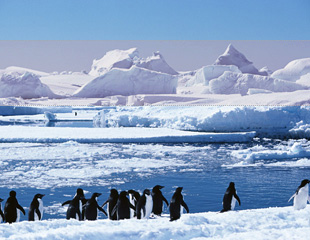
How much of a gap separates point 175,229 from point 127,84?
7.31 meters

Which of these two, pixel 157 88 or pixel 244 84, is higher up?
pixel 244 84

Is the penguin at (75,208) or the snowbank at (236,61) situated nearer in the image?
the penguin at (75,208)

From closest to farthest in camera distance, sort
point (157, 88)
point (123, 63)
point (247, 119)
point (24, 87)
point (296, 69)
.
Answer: point (157, 88)
point (296, 69)
point (24, 87)
point (123, 63)
point (247, 119)

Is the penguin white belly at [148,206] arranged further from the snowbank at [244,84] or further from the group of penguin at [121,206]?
the snowbank at [244,84]

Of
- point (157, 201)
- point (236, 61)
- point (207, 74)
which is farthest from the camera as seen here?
point (236, 61)

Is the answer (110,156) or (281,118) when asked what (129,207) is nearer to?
(110,156)

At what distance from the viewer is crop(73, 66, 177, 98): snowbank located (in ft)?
35.8

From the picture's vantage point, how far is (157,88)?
35.8ft

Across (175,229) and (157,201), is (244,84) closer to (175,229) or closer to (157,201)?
(157,201)

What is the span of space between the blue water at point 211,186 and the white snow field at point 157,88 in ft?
5.23

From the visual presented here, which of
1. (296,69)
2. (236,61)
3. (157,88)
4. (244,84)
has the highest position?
(236,61)

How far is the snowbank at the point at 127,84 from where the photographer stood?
10.9 m

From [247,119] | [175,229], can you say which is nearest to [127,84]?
[175,229]

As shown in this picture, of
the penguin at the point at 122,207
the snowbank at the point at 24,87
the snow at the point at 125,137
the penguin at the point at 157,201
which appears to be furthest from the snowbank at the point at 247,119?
Result: the penguin at the point at 122,207
